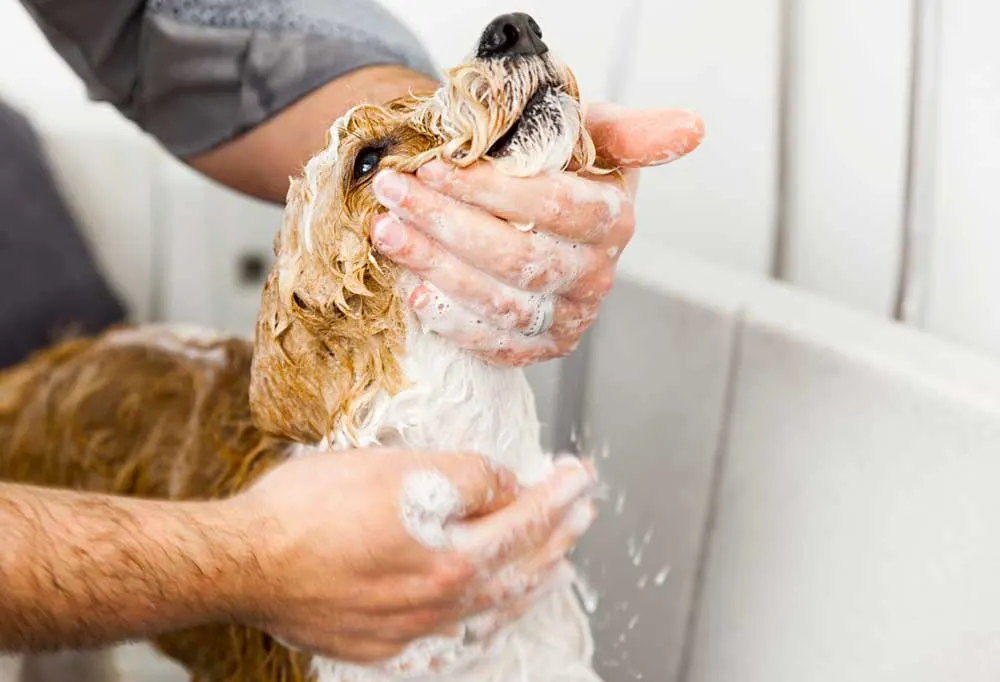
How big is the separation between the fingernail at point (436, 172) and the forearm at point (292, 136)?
139 mm

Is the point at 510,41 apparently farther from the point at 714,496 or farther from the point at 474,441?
the point at 714,496

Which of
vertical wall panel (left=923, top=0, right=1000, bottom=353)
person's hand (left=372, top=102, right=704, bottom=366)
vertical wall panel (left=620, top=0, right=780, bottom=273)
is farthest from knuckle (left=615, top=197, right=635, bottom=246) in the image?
vertical wall panel (left=923, top=0, right=1000, bottom=353)

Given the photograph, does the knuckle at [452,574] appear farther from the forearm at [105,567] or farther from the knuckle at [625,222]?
the knuckle at [625,222]

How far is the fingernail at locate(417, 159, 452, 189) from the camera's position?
591mm

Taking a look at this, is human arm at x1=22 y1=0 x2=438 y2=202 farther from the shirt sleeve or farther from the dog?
the dog

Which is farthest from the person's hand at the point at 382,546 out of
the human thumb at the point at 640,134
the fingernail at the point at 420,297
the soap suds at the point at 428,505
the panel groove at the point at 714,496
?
the panel groove at the point at 714,496

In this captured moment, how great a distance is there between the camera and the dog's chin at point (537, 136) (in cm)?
60

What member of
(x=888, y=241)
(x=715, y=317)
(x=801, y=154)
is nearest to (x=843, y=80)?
(x=801, y=154)

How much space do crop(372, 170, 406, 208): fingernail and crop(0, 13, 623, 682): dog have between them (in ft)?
0.05

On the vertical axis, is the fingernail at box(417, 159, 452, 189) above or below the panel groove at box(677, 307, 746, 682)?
above

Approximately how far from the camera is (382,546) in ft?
2.07

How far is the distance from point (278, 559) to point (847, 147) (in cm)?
87

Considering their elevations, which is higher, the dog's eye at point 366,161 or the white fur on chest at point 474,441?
the dog's eye at point 366,161

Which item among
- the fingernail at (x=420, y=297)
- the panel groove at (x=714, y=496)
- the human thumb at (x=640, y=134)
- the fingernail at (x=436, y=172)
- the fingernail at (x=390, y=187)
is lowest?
the panel groove at (x=714, y=496)
